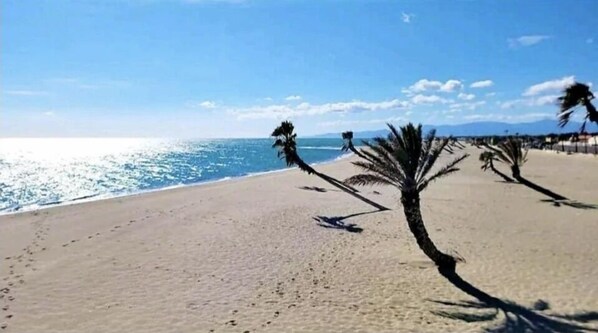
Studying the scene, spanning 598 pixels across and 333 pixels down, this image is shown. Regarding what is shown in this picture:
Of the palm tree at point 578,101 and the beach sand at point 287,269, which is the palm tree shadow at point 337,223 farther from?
the palm tree at point 578,101

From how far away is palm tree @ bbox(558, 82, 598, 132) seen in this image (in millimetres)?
12914

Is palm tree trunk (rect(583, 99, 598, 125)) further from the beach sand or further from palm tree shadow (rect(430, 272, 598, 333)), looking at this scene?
palm tree shadow (rect(430, 272, 598, 333))

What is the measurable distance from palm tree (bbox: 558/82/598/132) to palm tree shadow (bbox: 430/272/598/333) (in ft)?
19.6

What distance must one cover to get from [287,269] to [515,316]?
20.0ft

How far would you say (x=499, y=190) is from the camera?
98.0 feet

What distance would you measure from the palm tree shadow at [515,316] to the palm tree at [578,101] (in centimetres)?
599

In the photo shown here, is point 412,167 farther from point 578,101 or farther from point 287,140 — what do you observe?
point 287,140

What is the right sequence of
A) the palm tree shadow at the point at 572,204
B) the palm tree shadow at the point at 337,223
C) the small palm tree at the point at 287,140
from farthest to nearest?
the small palm tree at the point at 287,140
the palm tree shadow at the point at 572,204
the palm tree shadow at the point at 337,223

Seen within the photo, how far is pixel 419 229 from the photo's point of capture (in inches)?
483

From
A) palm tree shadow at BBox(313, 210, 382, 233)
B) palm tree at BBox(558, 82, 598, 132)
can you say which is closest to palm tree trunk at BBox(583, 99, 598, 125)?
palm tree at BBox(558, 82, 598, 132)

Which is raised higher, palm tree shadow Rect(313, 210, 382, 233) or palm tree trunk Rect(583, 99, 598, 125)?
palm tree trunk Rect(583, 99, 598, 125)

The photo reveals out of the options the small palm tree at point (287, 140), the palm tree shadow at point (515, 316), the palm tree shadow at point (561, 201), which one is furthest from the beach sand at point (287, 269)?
the small palm tree at point (287, 140)

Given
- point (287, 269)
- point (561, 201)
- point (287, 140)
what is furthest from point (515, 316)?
point (287, 140)

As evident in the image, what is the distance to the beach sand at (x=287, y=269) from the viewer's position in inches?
371
